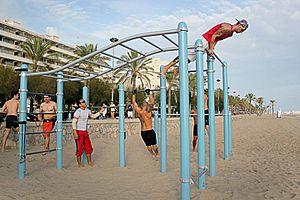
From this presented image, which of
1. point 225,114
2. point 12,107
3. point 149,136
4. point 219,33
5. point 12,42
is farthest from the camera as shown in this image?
point 12,42

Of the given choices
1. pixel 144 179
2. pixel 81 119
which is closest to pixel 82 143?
pixel 81 119

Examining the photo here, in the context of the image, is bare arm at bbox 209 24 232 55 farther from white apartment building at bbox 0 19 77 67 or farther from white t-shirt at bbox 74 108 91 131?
white apartment building at bbox 0 19 77 67

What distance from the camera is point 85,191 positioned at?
14.7 ft

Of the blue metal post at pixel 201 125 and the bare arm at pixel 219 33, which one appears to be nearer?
the blue metal post at pixel 201 125

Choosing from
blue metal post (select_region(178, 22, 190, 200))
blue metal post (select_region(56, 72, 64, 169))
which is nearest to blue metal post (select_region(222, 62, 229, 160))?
blue metal post (select_region(178, 22, 190, 200))

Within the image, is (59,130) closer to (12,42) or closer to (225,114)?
(225,114)

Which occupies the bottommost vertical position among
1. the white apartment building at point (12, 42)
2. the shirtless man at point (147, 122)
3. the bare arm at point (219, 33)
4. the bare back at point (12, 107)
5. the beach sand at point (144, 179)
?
the beach sand at point (144, 179)

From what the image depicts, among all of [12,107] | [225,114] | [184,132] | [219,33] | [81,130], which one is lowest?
[81,130]

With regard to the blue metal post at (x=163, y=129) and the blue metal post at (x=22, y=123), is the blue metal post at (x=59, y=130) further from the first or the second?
the blue metal post at (x=163, y=129)

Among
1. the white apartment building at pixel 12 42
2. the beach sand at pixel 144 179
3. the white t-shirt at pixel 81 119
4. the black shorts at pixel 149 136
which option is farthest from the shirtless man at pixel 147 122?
the white apartment building at pixel 12 42

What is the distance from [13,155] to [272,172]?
6312 mm

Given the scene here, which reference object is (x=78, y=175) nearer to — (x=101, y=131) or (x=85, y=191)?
(x=85, y=191)

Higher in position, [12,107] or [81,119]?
[12,107]

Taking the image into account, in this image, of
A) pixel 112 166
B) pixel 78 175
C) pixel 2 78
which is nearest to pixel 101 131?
pixel 112 166
